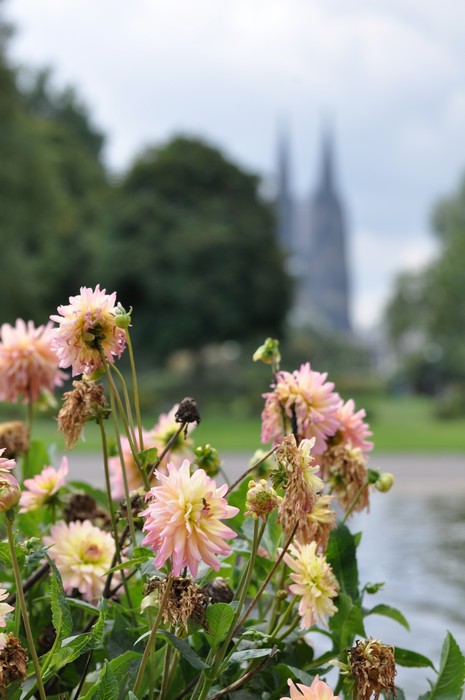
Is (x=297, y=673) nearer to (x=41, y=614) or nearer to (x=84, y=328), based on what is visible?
(x=84, y=328)

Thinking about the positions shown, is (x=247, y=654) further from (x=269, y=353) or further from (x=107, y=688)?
(x=269, y=353)

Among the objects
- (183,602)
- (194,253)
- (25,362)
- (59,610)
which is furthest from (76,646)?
(194,253)

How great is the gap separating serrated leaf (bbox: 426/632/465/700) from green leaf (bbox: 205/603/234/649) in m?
0.47

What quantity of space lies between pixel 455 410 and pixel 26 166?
1461cm

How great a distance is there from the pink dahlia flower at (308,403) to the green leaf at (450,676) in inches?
15.4

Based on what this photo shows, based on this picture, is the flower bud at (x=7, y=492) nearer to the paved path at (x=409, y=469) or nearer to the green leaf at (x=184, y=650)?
the green leaf at (x=184, y=650)

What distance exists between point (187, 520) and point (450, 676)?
0.71 metres

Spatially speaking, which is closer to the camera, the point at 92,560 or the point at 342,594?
the point at 342,594

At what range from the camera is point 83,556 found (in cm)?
159

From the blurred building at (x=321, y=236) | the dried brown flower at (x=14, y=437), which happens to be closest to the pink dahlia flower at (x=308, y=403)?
the dried brown flower at (x=14, y=437)

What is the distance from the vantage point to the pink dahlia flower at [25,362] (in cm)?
189

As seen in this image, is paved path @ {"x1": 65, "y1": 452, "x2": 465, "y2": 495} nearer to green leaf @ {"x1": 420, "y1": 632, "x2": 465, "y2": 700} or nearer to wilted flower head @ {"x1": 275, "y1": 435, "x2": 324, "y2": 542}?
green leaf @ {"x1": 420, "y1": 632, "x2": 465, "y2": 700}

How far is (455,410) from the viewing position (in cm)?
2983

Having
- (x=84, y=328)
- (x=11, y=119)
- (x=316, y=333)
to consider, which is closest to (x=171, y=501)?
(x=84, y=328)
